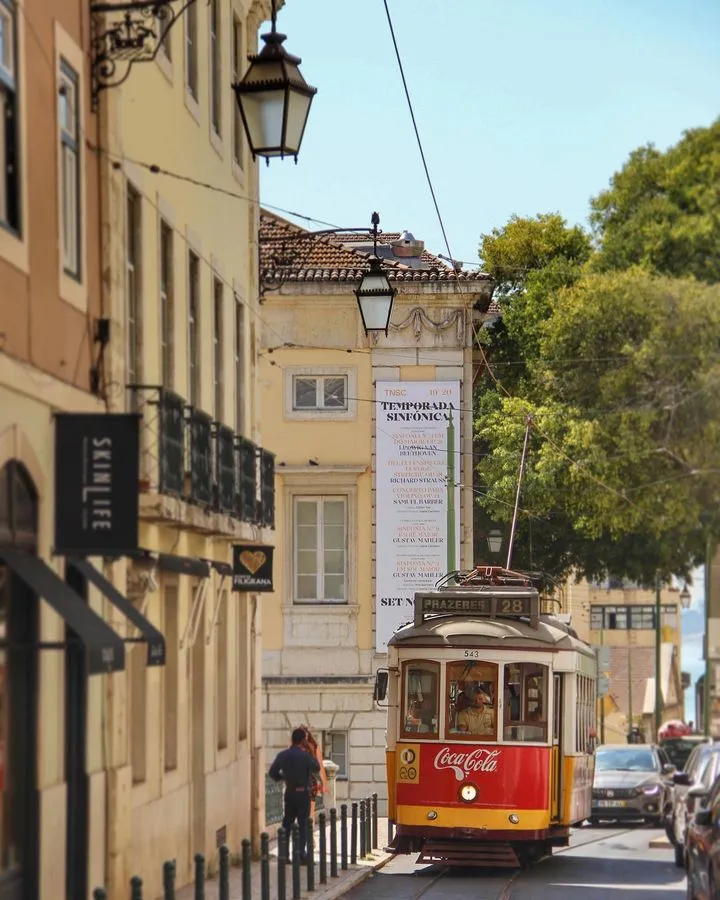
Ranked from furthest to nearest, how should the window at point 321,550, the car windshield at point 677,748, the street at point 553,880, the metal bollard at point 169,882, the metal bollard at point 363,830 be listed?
the car windshield at point 677,748
the window at point 321,550
the metal bollard at point 363,830
the street at point 553,880
the metal bollard at point 169,882

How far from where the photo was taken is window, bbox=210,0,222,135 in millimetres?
21938

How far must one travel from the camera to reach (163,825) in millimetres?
18000

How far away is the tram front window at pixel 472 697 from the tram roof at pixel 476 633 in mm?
277

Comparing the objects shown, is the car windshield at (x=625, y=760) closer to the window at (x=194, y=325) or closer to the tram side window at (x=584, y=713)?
the tram side window at (x=584, y=713)

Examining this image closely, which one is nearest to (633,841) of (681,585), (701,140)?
(681,585)

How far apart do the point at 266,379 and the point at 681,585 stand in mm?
16350

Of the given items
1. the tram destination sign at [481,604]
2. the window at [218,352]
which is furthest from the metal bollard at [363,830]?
the window at [218,352]

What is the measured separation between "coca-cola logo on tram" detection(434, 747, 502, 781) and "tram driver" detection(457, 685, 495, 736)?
0.31 meters

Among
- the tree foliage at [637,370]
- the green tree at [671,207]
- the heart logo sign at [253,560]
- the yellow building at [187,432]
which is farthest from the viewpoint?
the heart logo sign at [253,560]

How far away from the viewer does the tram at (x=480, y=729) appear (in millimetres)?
21000

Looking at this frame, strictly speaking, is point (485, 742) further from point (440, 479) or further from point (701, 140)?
point (440, 479)

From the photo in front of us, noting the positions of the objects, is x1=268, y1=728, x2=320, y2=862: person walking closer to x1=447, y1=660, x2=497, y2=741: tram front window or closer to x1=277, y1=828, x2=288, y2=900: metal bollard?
x1=447, y1=660, x2=497, y2=741: tram front window

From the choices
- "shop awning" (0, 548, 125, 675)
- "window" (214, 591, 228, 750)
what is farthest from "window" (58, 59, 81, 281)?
"window" (214, 591, 228, 750)

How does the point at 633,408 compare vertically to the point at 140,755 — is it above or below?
above
